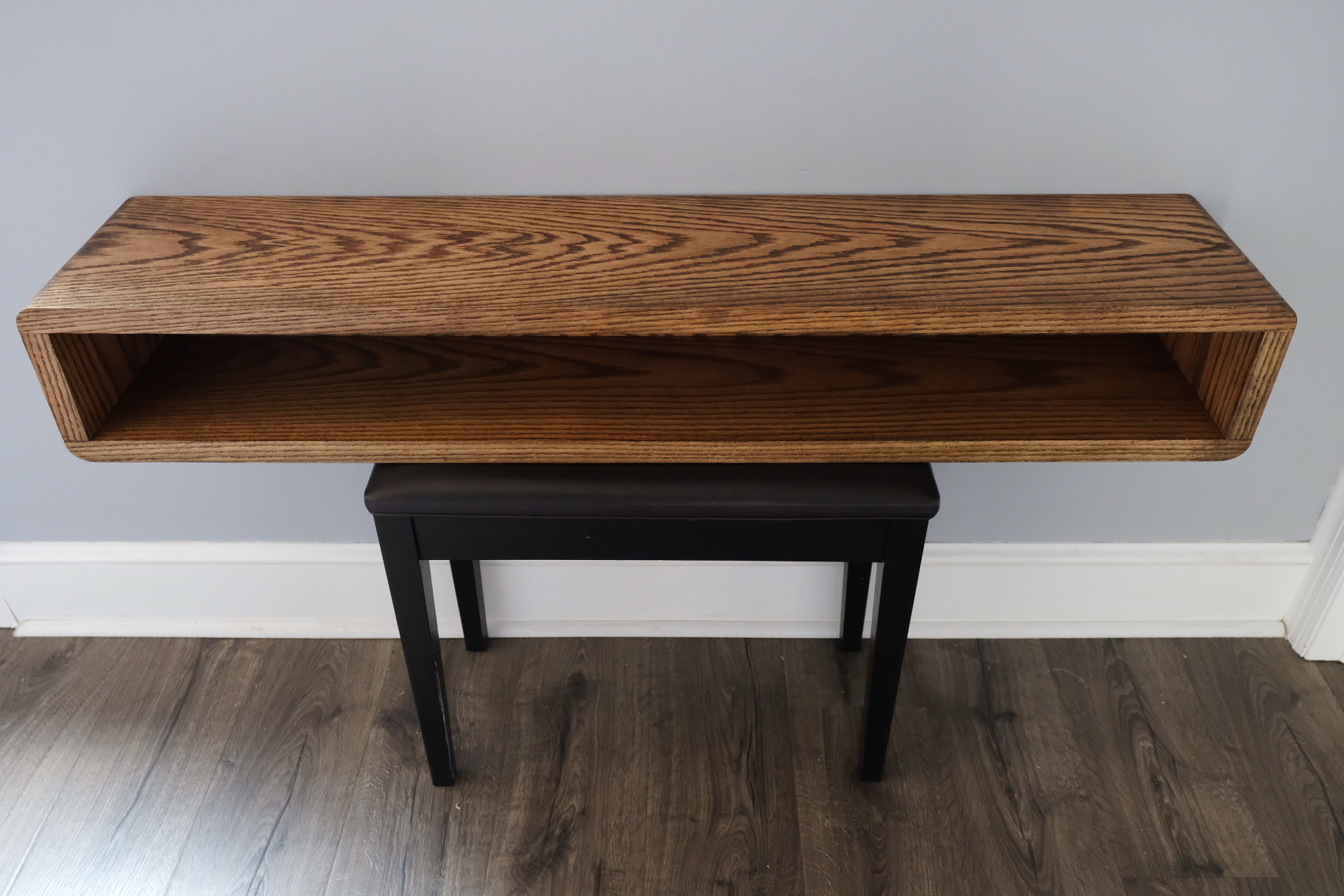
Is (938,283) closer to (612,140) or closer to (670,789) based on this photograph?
(612,140)

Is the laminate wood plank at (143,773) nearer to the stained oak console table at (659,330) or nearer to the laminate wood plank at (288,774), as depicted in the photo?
the laminate wood plank at (288,774)

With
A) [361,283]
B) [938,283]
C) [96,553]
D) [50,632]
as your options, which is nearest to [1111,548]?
[938,283]

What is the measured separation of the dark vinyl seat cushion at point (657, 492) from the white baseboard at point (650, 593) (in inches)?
16.8

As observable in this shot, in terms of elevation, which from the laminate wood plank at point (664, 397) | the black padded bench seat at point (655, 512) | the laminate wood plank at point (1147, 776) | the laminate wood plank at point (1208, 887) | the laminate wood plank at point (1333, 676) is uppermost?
the laminate wood plank at point (664, 397)

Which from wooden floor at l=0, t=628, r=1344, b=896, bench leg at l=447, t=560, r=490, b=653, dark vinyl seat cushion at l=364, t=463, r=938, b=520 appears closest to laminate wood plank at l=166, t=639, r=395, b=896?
wooden floor at l=0, t=628, r=1344, b=896

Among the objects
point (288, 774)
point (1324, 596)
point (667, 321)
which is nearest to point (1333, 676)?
point (1324, 596)

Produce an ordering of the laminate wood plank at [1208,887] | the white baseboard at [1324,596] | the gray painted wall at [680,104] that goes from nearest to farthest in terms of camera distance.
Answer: the gray painted wall at [680,104], the laminate wood plank at [1208,887], the white baseboard at [1324,596]

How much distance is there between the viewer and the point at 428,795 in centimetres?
134

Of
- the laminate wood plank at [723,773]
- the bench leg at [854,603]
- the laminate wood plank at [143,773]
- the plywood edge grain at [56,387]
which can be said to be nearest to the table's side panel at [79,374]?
the plywood edge grain at [56,387]

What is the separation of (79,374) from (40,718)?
0.71 metres

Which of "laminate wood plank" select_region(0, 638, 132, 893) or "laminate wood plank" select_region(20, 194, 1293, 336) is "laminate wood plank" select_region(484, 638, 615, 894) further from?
"laminate wood plank" select_region(20, 194, 1293, 336)

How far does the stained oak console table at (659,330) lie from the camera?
933 millimetres

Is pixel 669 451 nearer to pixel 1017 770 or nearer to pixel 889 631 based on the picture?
pixel 889 631

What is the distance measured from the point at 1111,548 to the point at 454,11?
1.09m
